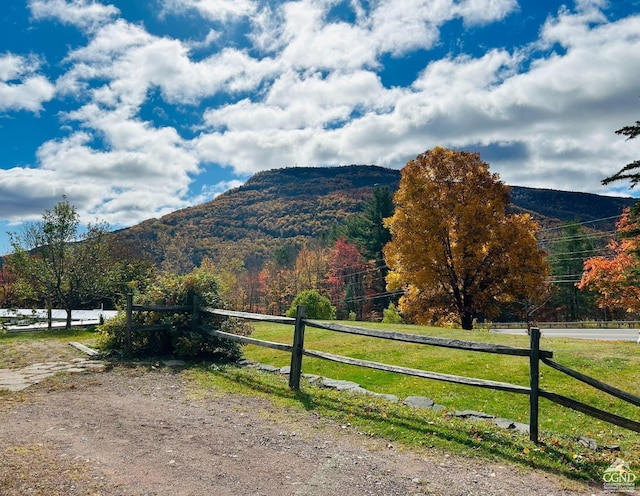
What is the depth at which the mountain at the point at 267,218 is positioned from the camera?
91562mm

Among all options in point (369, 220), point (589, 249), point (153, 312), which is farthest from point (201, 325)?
point (589, 249)

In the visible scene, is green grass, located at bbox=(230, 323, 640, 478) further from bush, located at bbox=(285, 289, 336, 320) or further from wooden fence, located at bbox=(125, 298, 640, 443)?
bush, located at bbox=(285, 289, 336, 320)

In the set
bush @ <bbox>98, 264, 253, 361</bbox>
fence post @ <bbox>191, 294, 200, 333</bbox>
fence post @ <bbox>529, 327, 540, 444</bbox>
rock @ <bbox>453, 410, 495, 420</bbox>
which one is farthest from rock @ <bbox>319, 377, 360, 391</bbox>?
fence post @ <bbox>191, 294, 200, 333</bbox>

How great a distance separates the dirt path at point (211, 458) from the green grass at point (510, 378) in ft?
5.35

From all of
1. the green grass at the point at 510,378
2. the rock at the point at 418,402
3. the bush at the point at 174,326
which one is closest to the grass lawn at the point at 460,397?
the green grass at the point at 510,378

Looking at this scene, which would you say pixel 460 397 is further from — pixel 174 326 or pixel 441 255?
pixel 441 255

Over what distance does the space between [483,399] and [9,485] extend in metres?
7.29

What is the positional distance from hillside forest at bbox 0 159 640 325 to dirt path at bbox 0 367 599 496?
5794 millimetres

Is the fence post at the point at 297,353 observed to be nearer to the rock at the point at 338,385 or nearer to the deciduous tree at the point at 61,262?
the rock at the point at 338,385

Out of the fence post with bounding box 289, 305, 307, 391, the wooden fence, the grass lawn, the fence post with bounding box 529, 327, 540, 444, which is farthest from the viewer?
the fence post with bounding box 289, 305, 307, 391

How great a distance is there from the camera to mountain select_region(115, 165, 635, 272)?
91562 millimetres

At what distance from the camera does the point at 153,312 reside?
37.7 ft

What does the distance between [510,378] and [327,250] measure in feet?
209

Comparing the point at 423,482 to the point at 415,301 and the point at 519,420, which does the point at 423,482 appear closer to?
the point at 519,420
